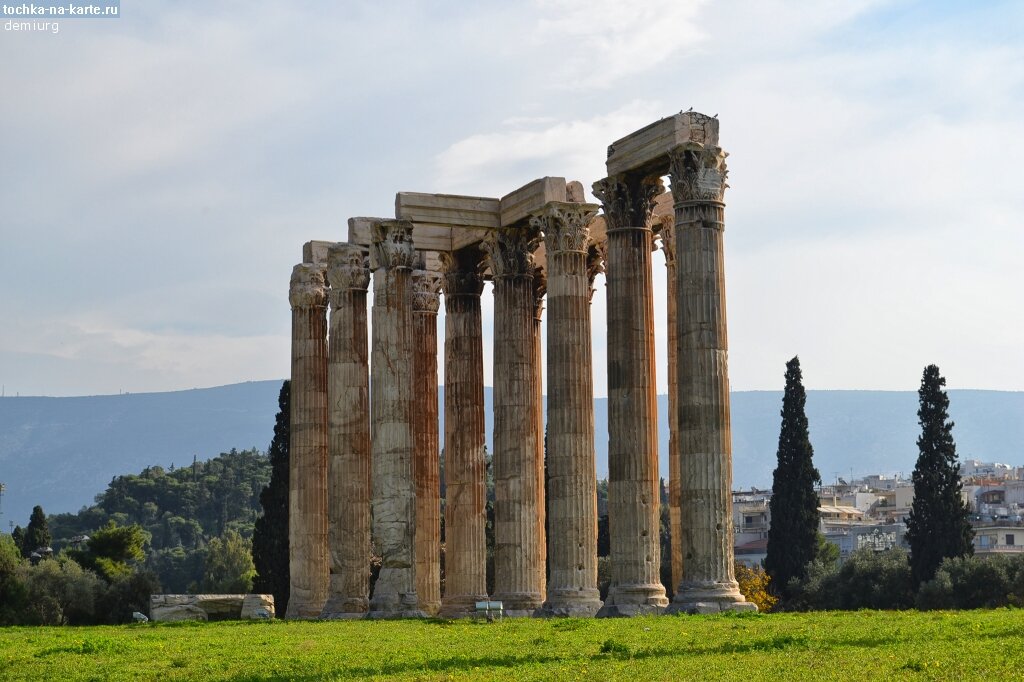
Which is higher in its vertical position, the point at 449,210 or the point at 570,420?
the point at 449,210

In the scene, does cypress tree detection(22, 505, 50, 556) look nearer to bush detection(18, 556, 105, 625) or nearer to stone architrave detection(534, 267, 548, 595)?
bush detection(18, 556, 105, 625)

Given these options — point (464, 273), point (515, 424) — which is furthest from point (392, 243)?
point (515, 424)

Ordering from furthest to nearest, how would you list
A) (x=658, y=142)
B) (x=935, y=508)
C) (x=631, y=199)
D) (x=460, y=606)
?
1. (x=935, y=508)
2. (x=460, y=606)
3. (x=631, y=199)
4. (x=658, y=142)

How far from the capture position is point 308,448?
62719 mm

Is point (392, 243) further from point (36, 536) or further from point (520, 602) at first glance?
point (36, 536)

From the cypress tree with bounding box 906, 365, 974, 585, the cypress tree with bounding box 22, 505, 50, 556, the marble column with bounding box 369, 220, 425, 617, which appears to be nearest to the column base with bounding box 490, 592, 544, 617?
the marble column with bounding box 369, 220, 425, 617

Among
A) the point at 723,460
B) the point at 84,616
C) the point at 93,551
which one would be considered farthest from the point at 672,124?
the point at 93,551

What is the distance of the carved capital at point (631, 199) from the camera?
162 ft

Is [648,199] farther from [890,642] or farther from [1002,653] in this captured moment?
[1002,653]

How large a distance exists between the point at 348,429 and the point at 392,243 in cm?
761

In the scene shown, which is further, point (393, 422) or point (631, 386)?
point (393, 422)

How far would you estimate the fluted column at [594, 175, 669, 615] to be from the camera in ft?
159

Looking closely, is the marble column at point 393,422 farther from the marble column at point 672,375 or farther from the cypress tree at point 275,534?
the cypress tree at point 275,534

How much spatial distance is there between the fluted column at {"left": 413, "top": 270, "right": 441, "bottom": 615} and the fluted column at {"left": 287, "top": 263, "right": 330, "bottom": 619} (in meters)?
4.02
